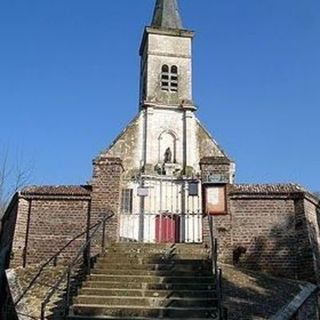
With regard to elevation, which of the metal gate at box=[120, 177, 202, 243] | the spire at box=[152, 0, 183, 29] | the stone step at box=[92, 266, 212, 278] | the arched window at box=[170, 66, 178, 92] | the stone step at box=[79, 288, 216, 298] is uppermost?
the spire at box=[152, 0, 183, 29]

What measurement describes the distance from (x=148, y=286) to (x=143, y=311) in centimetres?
110

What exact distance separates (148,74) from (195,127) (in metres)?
4.42

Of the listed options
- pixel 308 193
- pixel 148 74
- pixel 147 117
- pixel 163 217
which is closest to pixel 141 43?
pixel 148 74

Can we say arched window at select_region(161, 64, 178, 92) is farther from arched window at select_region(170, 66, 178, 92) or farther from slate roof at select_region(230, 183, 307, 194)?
slate roof at select_region(230, 183, 307, 194)

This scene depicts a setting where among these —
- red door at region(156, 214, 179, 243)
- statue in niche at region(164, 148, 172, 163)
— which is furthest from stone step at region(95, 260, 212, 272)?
statue in niche at region(164, 148, 172, 163)

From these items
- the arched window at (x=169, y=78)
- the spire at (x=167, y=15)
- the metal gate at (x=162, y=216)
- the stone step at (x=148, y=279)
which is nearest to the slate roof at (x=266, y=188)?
the stone step at (x=148, y=279)

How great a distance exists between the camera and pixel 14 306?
33.9 feet

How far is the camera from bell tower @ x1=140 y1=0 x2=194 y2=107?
28.9 metres

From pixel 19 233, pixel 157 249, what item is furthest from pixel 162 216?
pixel 19 233

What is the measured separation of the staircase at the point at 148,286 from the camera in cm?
949

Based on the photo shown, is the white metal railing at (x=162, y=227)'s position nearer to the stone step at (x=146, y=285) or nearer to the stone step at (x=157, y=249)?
the stone step at (x=157, y=249)

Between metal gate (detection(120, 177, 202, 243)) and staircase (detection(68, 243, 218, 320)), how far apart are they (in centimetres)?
767

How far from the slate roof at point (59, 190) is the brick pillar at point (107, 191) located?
251mm

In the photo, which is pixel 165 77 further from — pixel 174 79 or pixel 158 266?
pixel 158 266
